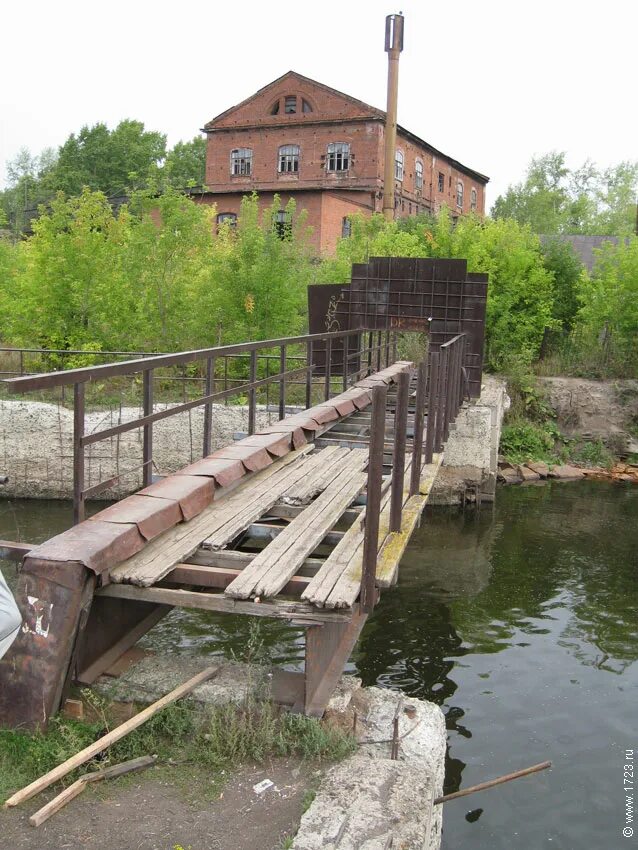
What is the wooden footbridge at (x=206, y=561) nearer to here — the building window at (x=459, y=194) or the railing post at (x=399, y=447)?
the railing post at (x=399, y=447)

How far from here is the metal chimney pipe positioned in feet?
106

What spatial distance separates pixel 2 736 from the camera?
4.07m

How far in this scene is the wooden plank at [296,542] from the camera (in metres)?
4.43

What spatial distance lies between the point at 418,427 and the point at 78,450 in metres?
2.93

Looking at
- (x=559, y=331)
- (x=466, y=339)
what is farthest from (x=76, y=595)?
(x=559, y=331)

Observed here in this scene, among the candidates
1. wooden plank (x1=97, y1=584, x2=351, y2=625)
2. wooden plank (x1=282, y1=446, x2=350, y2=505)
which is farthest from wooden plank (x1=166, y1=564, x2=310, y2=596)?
wooden plank (x1=282, y1=446, x2=350, y2=505)

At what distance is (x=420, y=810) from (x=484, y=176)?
53463mm

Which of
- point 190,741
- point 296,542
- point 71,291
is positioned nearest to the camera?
point 190,741

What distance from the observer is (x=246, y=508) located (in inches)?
236

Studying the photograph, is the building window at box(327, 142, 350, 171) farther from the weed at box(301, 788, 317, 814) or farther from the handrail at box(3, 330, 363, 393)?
the weed at box(301, 788, 317, 814)

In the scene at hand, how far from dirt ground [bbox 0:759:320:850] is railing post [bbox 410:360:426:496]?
329 centimetres

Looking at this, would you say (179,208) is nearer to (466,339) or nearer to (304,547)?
(466,339)

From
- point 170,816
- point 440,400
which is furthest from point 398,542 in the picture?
point 440,400

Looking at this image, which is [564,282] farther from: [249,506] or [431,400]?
[249,506]
